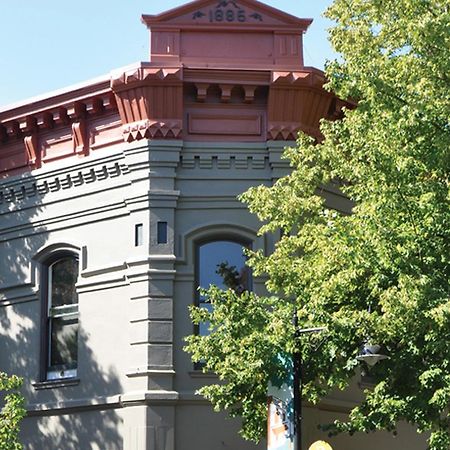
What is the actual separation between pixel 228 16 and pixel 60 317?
7.38m

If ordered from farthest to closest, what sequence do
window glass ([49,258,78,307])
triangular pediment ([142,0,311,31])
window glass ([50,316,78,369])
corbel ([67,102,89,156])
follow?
window glass ([49,258,78,307]) → corbel ([67,102,89,156]) → window glass ([50,316,78,369]) → triangular pediment ([142,0,311,31])

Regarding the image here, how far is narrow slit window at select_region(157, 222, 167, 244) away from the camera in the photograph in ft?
66.3

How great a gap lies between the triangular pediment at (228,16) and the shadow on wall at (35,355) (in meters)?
4.79

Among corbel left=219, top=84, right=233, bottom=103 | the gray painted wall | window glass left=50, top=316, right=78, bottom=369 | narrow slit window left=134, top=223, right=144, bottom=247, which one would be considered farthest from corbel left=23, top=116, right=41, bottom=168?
corbel left=219, top=84, right=233, bottom=103

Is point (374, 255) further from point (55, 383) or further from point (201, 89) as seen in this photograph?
point (55, 383)

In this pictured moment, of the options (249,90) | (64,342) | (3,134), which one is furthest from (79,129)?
(64,342)

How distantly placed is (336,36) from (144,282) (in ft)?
20.1

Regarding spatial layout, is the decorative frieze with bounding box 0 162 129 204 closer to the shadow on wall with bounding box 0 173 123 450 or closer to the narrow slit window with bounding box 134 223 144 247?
the shadow on wall with bounding box 0 173 123 450

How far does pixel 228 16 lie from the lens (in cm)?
2128

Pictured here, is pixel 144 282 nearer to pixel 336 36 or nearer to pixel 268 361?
pixel 268 361

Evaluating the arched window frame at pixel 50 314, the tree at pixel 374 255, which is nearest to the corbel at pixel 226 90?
the tree at pixel 374 255

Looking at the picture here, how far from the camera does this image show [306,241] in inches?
674

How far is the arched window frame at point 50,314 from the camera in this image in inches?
846

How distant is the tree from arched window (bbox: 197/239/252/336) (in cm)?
286
